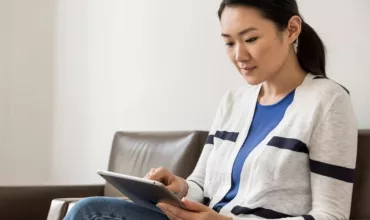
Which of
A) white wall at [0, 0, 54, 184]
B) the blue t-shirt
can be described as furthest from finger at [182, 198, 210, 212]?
white wall at [0, 0, 54, 184]

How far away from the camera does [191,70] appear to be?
2.27 metres

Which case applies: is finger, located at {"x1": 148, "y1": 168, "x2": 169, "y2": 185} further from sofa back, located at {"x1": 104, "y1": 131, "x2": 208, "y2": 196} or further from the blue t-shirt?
sofa back, located at {"x1": 104, "y1": 131, "x2": 208, "y2": 196}

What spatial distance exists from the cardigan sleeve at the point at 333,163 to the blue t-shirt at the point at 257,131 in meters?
0.14

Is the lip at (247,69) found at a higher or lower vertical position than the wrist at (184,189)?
higher

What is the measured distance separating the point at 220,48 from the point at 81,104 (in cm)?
109

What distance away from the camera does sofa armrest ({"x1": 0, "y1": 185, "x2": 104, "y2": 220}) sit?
80.2 inches

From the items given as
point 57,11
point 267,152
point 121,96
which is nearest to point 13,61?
point 57,11

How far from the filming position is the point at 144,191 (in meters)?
1.17

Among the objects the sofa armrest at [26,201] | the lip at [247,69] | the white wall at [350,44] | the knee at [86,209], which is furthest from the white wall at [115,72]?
the knee at [86,209]

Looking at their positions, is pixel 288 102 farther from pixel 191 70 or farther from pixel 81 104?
pixel 81 104

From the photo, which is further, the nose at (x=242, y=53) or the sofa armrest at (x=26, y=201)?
the sofa armrest at (x=26, y=201)

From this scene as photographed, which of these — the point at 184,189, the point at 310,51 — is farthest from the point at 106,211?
the point at 310,51

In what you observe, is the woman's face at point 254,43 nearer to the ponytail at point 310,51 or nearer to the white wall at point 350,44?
the ponytail at point 310,51

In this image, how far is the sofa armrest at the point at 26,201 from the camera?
2037 millimetres
